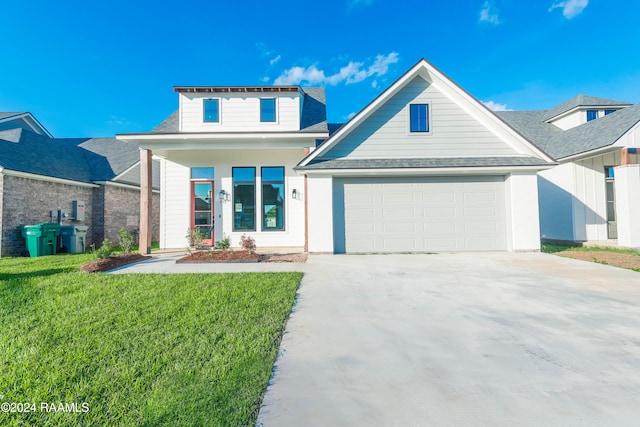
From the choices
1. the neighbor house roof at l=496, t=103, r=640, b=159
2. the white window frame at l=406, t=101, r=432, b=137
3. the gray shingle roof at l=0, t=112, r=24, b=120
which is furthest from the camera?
the gray shingle roof at l=0, t=112, r=24, b=120

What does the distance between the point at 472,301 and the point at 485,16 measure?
16924mm

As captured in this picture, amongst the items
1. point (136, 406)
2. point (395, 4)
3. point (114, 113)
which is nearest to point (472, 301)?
point (136, 406)

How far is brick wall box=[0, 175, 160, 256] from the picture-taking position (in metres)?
9.90

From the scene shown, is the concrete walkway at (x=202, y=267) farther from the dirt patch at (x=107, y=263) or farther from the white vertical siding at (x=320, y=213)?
the white vertical siding at (x=320, y=213)

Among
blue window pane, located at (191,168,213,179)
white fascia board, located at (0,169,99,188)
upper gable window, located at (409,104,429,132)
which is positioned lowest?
white fascia board, located at (0,169,99,188)

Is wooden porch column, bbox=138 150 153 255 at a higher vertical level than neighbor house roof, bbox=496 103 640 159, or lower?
lower

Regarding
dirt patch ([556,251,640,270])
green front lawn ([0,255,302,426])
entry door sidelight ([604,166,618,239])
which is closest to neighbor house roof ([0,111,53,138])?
green front lawn ([0,255,302,426])

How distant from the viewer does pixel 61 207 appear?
1177cm

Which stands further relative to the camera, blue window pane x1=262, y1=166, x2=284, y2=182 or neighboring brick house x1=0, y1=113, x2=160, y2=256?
blue window pane x1=262, y1=166, x2=284, y2=182

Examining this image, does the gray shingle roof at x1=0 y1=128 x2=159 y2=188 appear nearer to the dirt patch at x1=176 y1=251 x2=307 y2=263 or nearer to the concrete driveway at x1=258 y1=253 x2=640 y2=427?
the dirt patch at x1=176 y1=251 x2=307 y2=263

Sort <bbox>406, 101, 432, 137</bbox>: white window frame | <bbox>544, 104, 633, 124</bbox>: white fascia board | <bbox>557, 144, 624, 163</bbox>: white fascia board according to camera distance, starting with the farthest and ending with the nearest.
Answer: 1. <bbox>544, 104, 633, 124</bbox>: white fascia board
2. <bbox>406, 101, 432, 137</bbox>: white window frame
3. <bbox>557, 144, 624, 163</bbox>: white fascia board

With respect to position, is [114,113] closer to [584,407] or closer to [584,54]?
[584,407]

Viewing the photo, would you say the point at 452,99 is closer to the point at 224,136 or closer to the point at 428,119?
the point at 428,119

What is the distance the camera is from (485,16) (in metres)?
15.0
